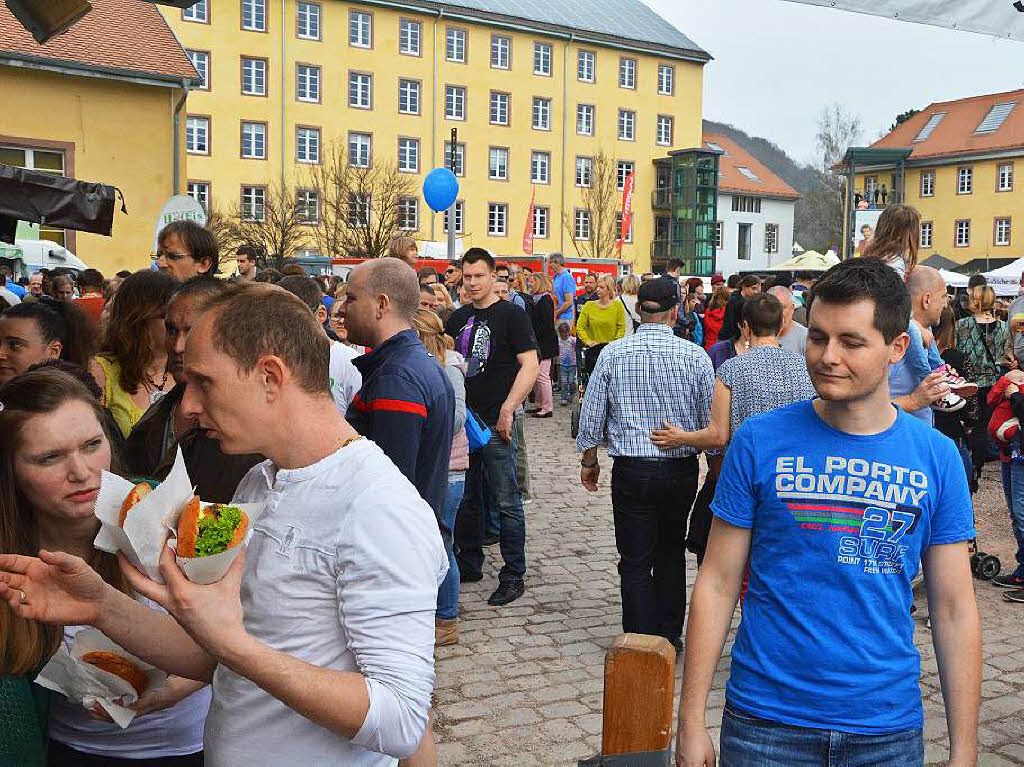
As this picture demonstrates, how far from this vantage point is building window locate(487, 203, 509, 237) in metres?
61.0

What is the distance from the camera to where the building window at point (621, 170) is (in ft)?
213

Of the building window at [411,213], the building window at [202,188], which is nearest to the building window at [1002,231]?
the building window at [411,213]

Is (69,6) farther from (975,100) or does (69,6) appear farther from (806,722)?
(975,100)

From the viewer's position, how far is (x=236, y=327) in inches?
77.9

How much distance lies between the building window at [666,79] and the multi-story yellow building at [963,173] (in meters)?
13.0

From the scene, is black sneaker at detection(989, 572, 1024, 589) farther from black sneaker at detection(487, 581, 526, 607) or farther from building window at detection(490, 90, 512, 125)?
building window at detection(490, 90, 512, 125)

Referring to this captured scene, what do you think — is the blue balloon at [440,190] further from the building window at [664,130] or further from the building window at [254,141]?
the building window at [664,130]

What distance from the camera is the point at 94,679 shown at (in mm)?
2285

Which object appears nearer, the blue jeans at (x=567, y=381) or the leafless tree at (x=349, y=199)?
the blue jeans at (x=567, y=381)

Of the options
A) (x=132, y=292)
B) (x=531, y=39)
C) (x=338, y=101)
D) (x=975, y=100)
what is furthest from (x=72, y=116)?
(x=975, y=100)

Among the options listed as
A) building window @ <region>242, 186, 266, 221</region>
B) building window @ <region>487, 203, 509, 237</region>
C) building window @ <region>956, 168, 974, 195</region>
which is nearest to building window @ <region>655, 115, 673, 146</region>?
building window @ <region>487, 203, 509, 237</region>

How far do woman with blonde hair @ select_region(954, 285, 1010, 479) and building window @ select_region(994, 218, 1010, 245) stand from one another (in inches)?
2319

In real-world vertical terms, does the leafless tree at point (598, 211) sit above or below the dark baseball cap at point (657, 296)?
above

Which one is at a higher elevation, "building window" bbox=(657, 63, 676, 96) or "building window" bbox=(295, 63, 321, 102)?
"building window" bbox=(657, 63, 676, 96)
